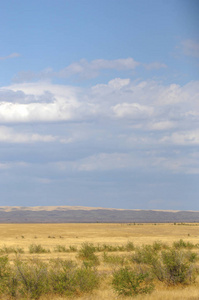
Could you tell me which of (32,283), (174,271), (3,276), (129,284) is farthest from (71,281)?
(174,271)

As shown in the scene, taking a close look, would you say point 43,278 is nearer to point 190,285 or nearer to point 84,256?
point 190,285

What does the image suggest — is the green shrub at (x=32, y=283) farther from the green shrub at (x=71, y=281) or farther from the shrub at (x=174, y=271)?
the shrub at (x=174, y=271)

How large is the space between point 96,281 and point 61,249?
21417mm

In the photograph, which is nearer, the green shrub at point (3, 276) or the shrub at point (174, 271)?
the green shrub at point (3, 276)

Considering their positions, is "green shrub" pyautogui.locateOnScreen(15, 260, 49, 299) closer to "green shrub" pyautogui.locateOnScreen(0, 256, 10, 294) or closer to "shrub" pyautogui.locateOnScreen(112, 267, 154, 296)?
"green shrub" pyautogui.locateOnScreen(0, 256, 10, 294)

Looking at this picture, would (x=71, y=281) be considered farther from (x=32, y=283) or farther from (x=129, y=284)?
(x=129, y=284)

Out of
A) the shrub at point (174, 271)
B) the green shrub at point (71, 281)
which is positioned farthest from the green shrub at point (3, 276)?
the shrub at point (174, 271)

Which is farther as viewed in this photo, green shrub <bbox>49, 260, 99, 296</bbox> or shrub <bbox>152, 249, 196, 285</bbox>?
shrub <bbox>152, 249, 196, 285</bbox>

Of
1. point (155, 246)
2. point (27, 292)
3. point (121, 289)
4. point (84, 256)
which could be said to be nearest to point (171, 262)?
point (121, 289)

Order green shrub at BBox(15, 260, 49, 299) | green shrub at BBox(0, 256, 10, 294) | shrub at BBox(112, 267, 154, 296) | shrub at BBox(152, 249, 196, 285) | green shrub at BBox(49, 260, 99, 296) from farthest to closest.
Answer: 1. shrub at BBox(152, 249, 196, 285)
2. green shrub at BBox(49, 260, 99, 296)
3. shrub at BBox(112, 267, 154, 296)
4. green shrub at BBox(0, 256, 10, 294)
5. green shrub at BBox(15, 260, 49, 299)

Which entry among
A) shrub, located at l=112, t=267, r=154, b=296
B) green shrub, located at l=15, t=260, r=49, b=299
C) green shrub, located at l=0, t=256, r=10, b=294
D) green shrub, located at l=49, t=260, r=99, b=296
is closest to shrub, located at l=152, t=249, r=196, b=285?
shrub, located at l=112, t=267, r=154, b=296

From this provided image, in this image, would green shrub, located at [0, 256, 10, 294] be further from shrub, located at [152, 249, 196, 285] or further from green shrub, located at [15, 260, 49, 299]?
shrub, located at [152, 249, 196, 285]

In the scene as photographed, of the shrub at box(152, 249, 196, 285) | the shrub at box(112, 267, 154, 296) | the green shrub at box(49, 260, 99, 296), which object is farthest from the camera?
the shrub at box(152, 249, 196, 285)

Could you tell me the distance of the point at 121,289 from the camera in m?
15.3
